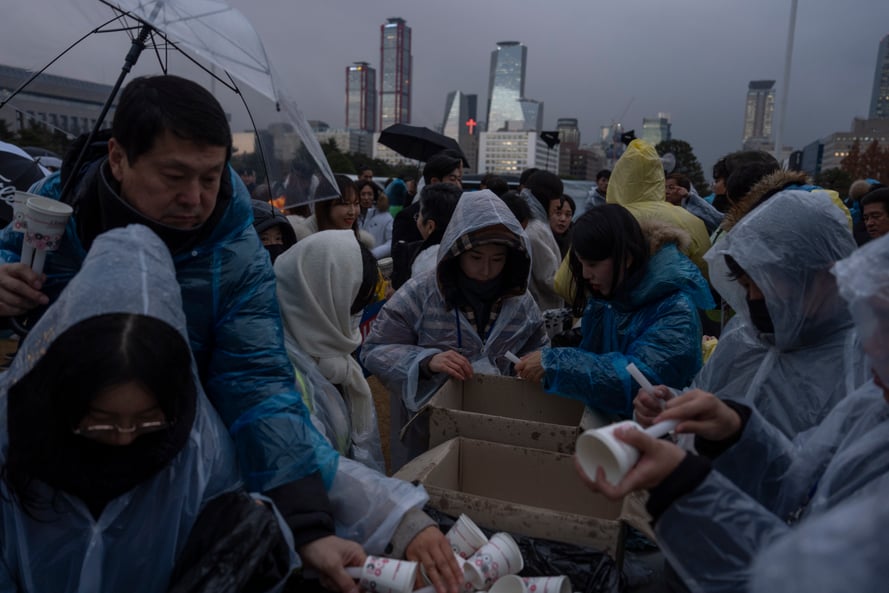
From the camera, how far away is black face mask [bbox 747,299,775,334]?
1.76 m

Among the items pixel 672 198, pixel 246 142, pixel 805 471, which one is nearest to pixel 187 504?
pixel 805 471

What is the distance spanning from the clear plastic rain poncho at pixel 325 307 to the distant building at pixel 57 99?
1120mm

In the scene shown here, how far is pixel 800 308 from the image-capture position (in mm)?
1658

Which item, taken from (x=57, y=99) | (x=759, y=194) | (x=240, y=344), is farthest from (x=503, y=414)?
(x=57, y=99)

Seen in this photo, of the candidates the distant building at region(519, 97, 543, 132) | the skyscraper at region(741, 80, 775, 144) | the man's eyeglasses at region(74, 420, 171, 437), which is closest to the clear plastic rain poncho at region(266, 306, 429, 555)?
the man's eyeglasses at region(74, 420, 171, 437)

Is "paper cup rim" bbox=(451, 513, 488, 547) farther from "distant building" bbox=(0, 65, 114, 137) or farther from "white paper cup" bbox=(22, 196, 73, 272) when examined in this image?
"distant building" bbox=(0, 65, 114, 137)

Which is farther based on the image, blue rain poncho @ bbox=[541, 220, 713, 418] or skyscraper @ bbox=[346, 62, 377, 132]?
skyscraper @ bbox=[346, 62, 377, 132]

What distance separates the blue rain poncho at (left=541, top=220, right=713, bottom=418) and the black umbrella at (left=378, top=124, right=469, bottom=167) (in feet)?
20.3

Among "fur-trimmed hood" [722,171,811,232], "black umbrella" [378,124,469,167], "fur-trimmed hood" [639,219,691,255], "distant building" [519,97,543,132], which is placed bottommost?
"fur-trimmed hood" [639,219,691,255]

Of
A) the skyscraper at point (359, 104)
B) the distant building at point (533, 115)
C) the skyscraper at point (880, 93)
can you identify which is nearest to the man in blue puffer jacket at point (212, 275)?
the skyscraper at point (880, 93)

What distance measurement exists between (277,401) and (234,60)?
4.10 ft

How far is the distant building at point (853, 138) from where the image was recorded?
67.7 meters

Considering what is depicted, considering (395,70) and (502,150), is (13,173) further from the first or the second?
(395,70)

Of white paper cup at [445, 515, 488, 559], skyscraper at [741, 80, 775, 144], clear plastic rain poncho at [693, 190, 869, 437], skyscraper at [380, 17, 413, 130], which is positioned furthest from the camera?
skyscraper at [380, 17, 413, 130]
